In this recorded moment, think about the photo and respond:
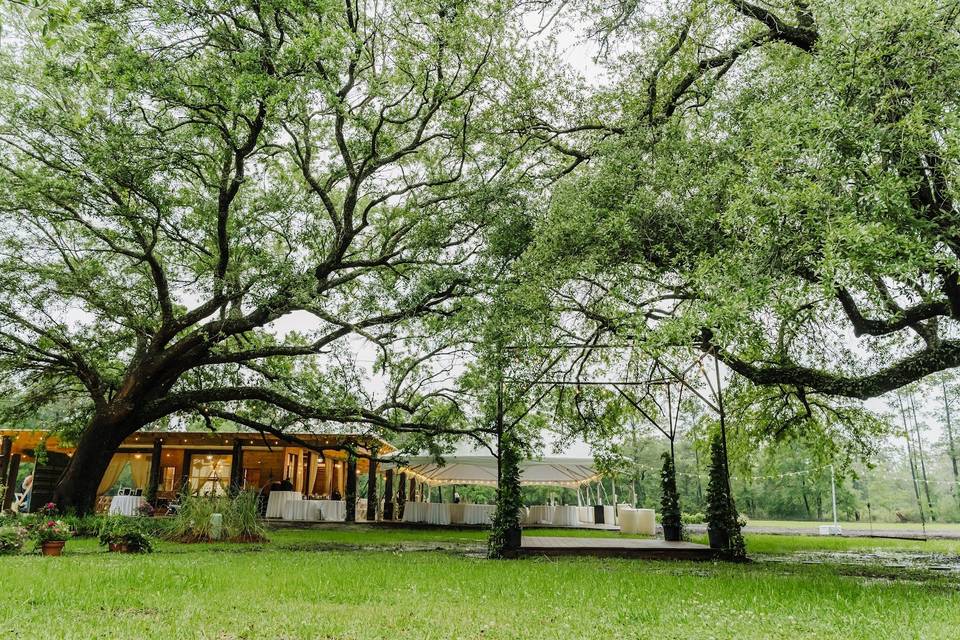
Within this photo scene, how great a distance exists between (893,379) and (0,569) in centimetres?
1189

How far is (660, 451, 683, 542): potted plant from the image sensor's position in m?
12.7

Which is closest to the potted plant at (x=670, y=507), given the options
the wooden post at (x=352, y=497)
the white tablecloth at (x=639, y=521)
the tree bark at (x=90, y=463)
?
the white tablecloth at (x=639, y=521)

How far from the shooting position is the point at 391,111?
10734mm

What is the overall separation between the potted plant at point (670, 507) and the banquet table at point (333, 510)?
10597 millimetres

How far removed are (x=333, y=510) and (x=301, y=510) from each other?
102 cm

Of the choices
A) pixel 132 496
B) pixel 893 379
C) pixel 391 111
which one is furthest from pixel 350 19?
pixel 132 496

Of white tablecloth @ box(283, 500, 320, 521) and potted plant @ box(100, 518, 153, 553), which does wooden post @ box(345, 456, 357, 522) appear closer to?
white tablecloth @ box(283, 500, 320, 521)

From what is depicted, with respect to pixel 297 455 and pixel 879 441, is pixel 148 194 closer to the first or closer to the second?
pixel 879 441

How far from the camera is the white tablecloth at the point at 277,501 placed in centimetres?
1873

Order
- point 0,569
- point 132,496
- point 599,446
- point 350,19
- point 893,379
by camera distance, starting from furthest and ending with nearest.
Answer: point 132,496, point 599,446, point 350,19, point 893,379, point 0,569

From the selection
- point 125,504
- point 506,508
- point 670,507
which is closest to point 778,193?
point 506,508

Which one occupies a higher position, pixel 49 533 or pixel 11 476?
pixel 11 476

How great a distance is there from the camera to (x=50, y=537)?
315 inches

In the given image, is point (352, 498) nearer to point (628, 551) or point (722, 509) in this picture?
point (628, 551)
